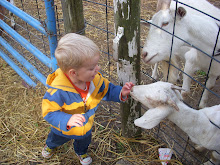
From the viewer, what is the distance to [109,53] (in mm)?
4328

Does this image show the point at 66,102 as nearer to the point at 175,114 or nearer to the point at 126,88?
the point at 126,88

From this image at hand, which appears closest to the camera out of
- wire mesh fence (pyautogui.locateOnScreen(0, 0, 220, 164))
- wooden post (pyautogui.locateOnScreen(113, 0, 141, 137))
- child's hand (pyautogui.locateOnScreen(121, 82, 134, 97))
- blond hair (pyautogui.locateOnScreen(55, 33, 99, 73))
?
blond hair (pyautogui.locateOnScreen(55, 33, 99, 73))

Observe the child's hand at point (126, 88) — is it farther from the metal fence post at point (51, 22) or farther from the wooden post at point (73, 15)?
the metal fence post at point (51, 22)

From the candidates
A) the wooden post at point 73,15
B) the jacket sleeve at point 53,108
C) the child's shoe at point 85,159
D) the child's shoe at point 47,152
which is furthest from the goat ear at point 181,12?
the child's shoe at point 47,152

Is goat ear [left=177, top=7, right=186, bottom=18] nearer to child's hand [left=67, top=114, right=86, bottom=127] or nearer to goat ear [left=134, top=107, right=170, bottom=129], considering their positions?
goat ear [left=134, top=107, right=170, bottom=129]

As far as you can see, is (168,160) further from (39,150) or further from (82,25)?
(82,25)

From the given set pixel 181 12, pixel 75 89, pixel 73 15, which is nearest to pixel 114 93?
pixel 75 89

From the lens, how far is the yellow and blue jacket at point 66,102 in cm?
171

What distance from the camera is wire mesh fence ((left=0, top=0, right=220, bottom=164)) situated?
2443 mm

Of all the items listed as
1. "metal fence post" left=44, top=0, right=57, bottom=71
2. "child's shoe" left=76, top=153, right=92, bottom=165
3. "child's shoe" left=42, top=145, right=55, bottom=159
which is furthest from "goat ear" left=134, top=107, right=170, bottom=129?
"metal fence post" left=44, top=0, right=57, bottom=71

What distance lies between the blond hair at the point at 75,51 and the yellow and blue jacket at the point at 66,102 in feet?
0.68

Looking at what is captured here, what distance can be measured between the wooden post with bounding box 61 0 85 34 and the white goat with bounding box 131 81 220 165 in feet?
2.66

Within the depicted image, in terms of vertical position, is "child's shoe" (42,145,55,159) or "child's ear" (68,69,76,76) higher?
"child's ear" (68,69,76,76)

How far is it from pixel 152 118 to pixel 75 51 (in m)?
0.72
